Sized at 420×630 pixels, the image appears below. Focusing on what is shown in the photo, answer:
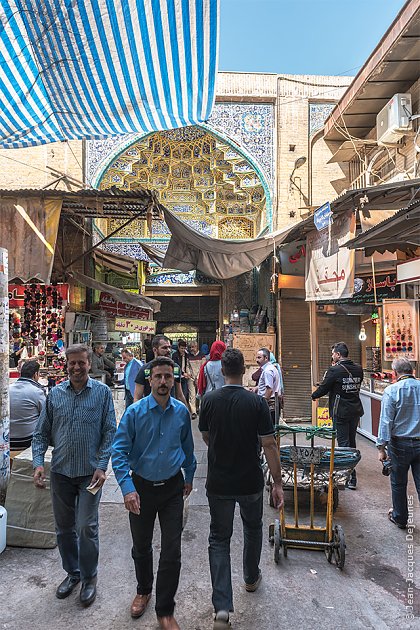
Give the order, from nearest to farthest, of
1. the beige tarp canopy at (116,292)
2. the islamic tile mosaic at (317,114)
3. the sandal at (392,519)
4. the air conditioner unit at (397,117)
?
the sandal at (392,519)
the air conditioner unit at (397,117)
the beige tarp canopy at (116,292)
the islamic tile mosaic at (317,114)

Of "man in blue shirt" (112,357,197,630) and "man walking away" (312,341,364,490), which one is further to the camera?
"man walking away" (312,341,364,490)

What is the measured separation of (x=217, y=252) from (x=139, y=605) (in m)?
6.52

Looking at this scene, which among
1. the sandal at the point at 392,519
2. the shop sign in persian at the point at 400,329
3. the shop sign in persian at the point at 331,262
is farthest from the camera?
the shop sign in persian at the point at 400,329

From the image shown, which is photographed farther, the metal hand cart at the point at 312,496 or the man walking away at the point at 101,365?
the man walking away at the point at 101,365

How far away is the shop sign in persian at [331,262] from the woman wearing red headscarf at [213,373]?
2.09m

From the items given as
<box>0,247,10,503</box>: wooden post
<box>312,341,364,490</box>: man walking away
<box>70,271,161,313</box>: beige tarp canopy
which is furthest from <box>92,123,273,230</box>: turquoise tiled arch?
<box>0,247,10,503</box>: wooden post

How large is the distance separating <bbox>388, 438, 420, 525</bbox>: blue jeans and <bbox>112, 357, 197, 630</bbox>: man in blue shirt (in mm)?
2340

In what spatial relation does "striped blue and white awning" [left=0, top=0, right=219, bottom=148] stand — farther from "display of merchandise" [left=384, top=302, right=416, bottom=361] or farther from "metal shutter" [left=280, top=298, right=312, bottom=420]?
"metal shutter" [left=280, top=298, right=312, bottom=420]

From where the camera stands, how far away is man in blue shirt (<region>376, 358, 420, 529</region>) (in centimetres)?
408

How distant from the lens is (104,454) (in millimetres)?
3029

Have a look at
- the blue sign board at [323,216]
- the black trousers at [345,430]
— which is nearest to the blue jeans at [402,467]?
the black trousers at [345,430]

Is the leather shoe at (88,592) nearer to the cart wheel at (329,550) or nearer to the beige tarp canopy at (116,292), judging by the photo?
the cart wheel at (329,550)

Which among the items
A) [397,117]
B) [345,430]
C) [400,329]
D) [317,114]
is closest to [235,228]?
[317,114]

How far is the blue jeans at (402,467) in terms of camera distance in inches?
161
